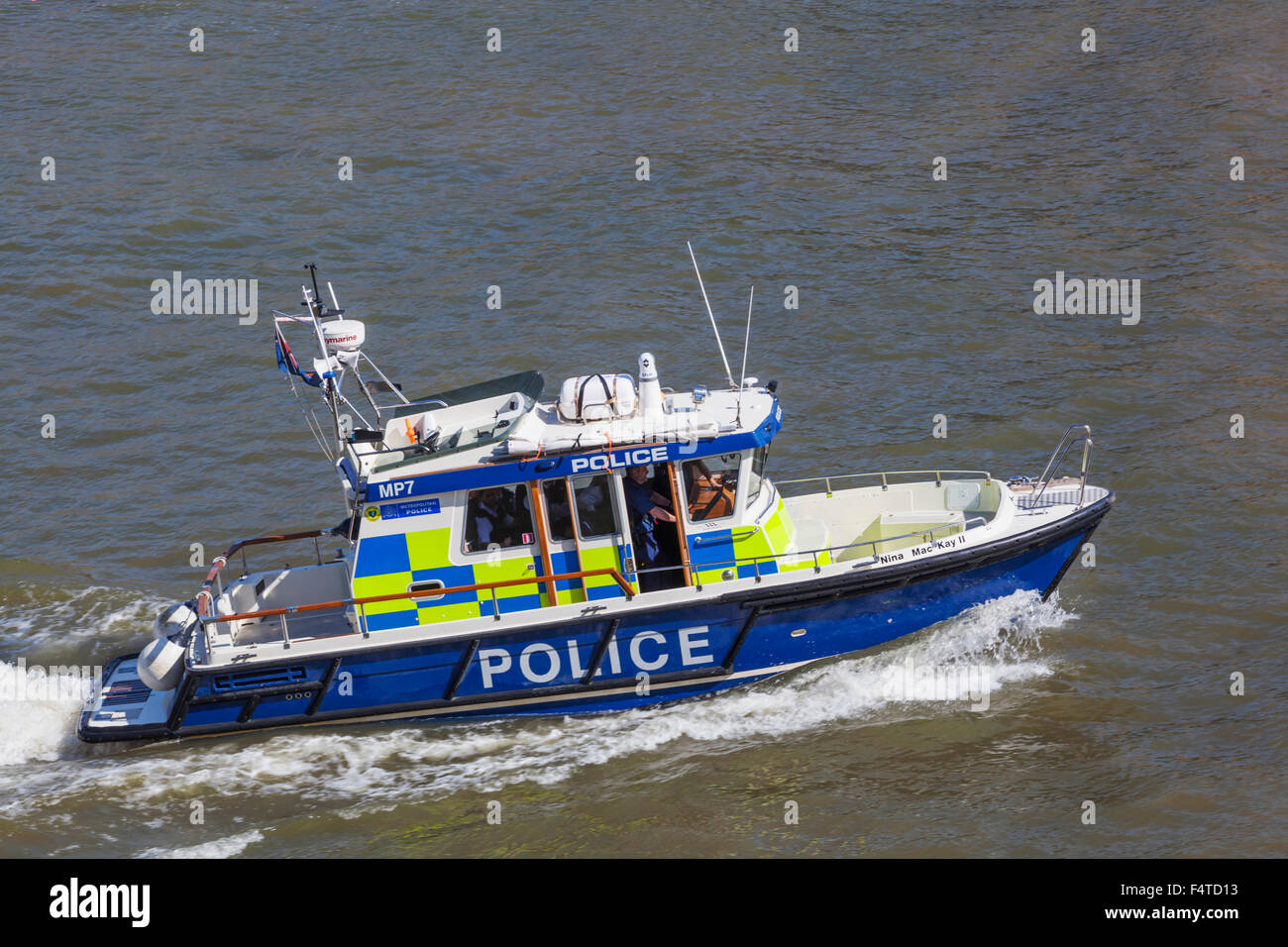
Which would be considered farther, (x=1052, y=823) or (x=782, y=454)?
(x=782, y=454)

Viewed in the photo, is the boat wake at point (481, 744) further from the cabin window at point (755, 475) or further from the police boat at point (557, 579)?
the cabin window at point (755, 475)

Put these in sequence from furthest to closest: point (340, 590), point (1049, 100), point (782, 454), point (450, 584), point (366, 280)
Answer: point (1049, 100), point (366, 280), point (782, 454), point (340, 590), point (450, 584)

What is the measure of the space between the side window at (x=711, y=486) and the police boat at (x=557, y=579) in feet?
0.06

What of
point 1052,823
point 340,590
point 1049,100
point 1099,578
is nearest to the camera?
point 1052,823

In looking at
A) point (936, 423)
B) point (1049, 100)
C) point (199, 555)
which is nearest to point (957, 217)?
point (1049, 100)

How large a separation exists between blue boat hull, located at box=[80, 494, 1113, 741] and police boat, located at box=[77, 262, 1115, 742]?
2 cm

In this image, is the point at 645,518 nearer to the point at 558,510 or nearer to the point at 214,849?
the point at 558,510

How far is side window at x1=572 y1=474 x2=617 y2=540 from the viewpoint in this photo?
11609mm

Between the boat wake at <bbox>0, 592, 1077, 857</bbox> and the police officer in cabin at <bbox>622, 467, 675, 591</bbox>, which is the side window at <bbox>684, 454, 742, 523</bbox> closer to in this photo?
the police officer in cabin at <bbox>622, 467, 675, 591</bbox>

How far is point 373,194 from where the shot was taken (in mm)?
22562

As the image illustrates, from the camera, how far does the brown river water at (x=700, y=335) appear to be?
36.4 ft

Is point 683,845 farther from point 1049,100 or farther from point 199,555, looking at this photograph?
point 1049,100

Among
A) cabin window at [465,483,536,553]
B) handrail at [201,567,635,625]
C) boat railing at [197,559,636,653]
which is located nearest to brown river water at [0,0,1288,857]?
boat railing at [197,559,636,653]

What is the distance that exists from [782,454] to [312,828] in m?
7.44
